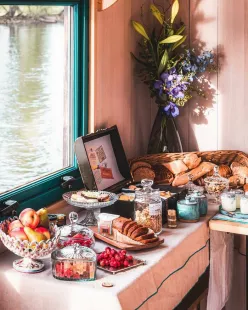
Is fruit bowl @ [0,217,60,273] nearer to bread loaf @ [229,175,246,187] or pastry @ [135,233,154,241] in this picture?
pastry @ [135,233,154,241]

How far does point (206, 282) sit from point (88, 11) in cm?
151

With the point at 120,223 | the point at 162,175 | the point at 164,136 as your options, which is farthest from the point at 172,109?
the point at 120,223

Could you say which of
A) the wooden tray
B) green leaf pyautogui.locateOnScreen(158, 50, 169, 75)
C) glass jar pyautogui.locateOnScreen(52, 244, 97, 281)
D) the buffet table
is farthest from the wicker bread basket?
glass jar pyautogui.locateOnScreen(52, 244, 97, 281)

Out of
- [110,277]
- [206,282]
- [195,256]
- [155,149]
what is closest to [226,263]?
[206,282]

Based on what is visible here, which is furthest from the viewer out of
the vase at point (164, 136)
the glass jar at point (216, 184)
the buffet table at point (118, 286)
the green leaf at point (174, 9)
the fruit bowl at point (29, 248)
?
the vase at point (164, 136)

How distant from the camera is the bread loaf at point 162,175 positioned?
12.6ft

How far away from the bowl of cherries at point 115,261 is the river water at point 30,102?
0.62 meters

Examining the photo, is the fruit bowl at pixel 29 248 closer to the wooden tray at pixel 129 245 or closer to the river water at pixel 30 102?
the wooden tray at pixel 129 245

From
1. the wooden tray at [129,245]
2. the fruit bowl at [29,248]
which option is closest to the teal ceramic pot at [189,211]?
the wooden tray at [129,245]

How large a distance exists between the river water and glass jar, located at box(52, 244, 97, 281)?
61cm

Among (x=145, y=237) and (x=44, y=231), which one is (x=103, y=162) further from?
(x=44, y=231)

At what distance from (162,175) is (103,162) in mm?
464

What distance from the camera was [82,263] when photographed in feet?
8.25

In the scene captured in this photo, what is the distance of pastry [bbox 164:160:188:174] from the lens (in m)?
3.81
